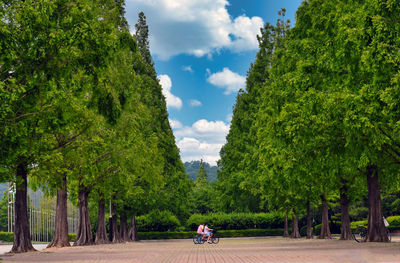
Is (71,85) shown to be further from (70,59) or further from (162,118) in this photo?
(162,118)

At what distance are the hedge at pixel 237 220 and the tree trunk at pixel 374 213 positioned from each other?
3114 cm

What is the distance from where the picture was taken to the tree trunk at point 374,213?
74.9 ft

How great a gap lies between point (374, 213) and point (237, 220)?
32342mm

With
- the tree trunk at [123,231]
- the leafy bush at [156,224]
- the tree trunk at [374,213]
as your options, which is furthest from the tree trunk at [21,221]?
the leafy bush at [156,224]

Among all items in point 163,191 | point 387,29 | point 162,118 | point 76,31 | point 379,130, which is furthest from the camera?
point 162,118

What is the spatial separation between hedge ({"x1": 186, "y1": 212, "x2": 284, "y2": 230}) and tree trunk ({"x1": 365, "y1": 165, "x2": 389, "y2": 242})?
102 feet

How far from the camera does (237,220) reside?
179ft

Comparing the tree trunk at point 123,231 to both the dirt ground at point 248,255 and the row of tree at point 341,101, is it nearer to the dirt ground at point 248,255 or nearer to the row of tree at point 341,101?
the row of tree at point 341,101

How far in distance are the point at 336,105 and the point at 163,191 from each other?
2931 cm

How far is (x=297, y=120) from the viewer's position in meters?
18.5

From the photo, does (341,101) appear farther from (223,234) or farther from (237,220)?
(237,220)

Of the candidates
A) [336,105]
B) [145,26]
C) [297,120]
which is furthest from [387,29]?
[145,26]

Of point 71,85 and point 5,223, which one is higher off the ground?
point 71,85

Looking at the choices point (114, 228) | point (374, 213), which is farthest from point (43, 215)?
point (374, 213)
